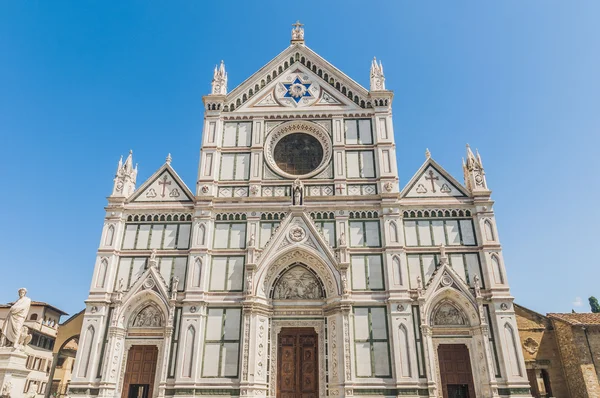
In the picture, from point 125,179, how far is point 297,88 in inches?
411

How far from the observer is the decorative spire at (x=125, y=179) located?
73.1 feet

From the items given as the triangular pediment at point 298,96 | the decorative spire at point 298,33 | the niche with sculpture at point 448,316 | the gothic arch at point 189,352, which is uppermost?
the decorative spire at point 298,33

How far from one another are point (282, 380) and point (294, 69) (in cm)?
1652

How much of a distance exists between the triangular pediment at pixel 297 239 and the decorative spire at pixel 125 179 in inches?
311

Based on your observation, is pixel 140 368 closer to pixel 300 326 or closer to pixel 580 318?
pixel 300 326

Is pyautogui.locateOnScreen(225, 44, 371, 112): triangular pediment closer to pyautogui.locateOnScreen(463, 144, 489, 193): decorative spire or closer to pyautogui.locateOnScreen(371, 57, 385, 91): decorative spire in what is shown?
pyautogui.locateOnScreen(371, 57, 385, 91): decorative spire

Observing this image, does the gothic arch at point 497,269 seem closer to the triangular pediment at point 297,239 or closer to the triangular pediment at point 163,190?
the triangular pediment at point 297,239

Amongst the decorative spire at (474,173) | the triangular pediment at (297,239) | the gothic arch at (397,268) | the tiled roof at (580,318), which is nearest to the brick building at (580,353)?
the tiled roof at (580,318)

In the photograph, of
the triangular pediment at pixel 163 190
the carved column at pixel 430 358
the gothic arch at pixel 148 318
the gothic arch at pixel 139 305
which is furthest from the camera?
the triangular pediment at pixel 163 190

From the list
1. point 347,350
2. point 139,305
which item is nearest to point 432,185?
point 347,350

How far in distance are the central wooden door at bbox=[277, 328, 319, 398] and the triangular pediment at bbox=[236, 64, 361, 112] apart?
38.7 feet

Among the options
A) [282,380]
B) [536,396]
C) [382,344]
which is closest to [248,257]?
[282,380]

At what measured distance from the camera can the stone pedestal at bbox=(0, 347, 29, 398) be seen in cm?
1401

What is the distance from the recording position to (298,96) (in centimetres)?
2453
